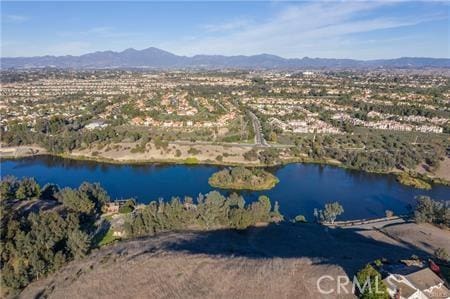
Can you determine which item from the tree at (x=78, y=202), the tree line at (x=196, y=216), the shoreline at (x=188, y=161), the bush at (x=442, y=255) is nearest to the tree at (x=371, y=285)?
the bush at (x=442, y=255)

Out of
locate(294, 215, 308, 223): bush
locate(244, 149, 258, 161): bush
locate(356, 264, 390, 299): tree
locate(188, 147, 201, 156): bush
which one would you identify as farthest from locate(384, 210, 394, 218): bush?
locate(188, 147, 201, 156): bush

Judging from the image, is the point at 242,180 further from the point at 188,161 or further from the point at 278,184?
the point at 188,161

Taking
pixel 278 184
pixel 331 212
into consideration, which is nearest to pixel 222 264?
pixel 331 212

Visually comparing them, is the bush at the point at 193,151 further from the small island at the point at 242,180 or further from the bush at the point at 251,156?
the small island at the point at 242,180

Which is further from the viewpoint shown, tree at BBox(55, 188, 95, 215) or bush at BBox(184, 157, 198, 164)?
bush at BBox(184, 157, 198, 164)

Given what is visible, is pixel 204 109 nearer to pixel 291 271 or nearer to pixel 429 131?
pixel 429 131

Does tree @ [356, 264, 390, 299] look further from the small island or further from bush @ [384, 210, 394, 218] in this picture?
the small island
